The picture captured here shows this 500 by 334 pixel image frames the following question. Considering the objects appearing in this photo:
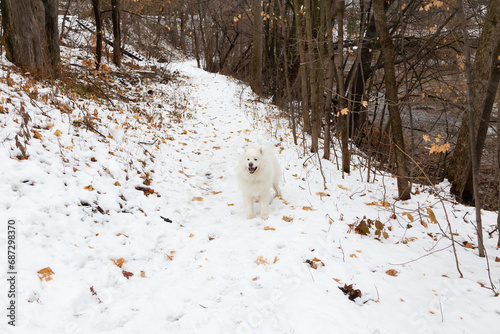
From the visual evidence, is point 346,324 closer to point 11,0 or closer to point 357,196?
point 357,196

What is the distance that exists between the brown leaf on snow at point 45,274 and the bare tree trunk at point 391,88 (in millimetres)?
5055

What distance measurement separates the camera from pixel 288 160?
24.9 feet

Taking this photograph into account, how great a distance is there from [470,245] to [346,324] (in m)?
2.83

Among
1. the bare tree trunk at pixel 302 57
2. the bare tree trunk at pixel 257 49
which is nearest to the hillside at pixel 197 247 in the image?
the bare tree trunk at pixel 302 57

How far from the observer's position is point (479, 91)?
5.67m

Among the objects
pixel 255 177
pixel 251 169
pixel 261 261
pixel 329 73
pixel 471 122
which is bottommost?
pixel 261 261

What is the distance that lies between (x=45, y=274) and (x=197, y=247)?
1.80 metres

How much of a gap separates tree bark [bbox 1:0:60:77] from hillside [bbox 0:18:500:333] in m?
1.28

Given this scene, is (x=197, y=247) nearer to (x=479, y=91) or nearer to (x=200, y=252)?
(x=200, y=252)

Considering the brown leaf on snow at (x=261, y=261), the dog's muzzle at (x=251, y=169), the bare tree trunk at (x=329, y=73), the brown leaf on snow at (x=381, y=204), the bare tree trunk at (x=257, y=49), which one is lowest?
the brown leaf on snow at (x=261, y=261)

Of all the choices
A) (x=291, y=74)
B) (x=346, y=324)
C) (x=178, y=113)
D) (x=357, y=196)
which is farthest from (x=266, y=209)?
(x=291, y=74)

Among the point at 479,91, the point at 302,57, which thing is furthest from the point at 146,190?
the point at 479,91

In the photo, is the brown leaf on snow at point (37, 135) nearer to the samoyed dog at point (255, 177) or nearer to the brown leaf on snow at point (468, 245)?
the samoyed dog at point (255, 177)

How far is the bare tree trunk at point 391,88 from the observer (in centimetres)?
486
